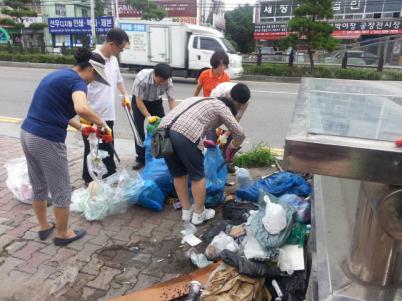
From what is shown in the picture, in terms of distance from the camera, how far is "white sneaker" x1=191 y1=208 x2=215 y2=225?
3035mm

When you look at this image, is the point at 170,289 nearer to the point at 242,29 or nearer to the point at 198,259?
the point at 198,259

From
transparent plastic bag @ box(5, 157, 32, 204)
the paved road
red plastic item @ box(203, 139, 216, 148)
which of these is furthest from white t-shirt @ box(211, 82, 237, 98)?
transparent plastic bag @ box(5, 157, 32, 204)

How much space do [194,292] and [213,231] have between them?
27.9 inches

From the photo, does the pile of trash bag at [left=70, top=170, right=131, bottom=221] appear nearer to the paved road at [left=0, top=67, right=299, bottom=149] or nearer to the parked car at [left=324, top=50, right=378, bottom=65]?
the paved road at [left=0, top=67, right=299, bottom=149]

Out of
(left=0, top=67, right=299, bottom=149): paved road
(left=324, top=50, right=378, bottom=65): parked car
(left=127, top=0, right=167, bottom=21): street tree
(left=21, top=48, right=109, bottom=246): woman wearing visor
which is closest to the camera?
(left=21, top=48, right=109, bottom=246): woman wearing visor

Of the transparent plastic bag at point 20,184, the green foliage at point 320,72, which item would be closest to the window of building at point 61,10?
the green foliage at point 320,72

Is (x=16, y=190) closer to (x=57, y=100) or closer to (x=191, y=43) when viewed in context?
(x=57, y=100)

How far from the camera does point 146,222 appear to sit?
312 centimetres

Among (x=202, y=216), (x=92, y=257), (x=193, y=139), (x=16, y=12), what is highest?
(x=16, y=12)

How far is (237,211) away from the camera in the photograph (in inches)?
118

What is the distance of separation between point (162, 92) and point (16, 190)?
1820mm

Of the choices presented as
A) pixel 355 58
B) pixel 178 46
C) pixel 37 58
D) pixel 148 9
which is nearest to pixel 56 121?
pixel 178 46

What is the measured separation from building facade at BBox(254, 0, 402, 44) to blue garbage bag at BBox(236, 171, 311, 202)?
978 inches

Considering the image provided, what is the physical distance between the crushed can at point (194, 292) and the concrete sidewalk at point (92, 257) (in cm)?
37
